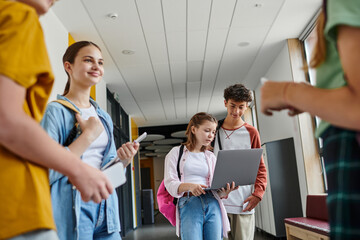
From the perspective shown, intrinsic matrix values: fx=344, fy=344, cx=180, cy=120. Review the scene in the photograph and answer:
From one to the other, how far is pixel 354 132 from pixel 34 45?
2.16 ft

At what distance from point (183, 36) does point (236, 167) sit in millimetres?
3110

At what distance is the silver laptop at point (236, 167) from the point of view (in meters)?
1.90

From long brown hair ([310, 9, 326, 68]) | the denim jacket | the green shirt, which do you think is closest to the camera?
the green shirt

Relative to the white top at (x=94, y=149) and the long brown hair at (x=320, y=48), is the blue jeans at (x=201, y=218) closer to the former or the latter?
the white top at (x=94, y=149)

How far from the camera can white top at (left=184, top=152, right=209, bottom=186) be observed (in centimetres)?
211

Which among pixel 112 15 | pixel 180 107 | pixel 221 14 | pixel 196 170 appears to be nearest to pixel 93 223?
pixel 196 170

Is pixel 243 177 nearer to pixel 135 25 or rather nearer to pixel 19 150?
pixel 19 150

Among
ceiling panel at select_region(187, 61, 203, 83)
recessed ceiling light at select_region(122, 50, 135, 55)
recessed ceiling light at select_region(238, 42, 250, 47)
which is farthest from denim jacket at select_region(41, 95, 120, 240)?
ceiling panel at select_region(187, 61, 203, 83)

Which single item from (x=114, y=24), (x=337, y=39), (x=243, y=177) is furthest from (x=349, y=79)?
(x=114, y=24)

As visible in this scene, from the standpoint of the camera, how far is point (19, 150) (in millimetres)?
673

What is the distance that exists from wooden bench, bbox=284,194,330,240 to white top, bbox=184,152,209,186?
4.61 ft

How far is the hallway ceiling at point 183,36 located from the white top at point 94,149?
2.62m

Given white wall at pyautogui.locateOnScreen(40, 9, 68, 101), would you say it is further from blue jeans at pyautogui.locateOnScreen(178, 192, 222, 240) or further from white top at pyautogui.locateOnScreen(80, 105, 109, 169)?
white top at pyautogui.locateOnScreen(80, 105, 109, 169)

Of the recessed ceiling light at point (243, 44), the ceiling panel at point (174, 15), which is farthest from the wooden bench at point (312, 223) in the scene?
the ceiling panel at point (174, 15)
